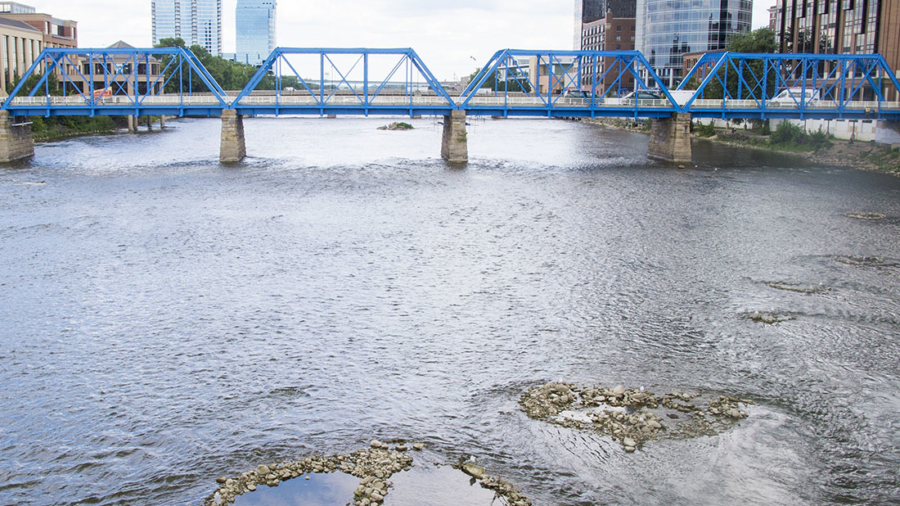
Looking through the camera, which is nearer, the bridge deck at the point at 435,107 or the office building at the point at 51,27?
the bridge deck at the point at 435,107

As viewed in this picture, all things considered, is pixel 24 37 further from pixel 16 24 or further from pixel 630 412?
pixel 630 412

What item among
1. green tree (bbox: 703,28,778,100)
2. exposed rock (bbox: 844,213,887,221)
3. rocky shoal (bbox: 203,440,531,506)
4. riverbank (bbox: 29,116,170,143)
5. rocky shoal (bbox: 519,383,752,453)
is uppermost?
green tree (bbox: 703,28,778,100)

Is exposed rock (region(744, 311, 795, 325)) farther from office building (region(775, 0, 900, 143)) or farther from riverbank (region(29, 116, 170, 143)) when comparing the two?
riverbank (region(29, 116, 170, 143))

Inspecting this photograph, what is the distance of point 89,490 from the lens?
19875 mm

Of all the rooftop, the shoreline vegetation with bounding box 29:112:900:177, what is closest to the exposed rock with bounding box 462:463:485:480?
the shoreline vegetation with bounding box 29:112:900:177

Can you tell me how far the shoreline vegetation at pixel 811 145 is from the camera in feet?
280

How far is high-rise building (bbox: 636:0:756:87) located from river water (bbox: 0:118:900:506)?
13381 cm

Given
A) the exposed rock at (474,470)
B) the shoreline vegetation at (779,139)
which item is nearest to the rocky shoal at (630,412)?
the exposed rock at (474,470)

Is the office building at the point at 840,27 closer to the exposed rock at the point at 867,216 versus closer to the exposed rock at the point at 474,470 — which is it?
the exposed rock at the point at 867,216

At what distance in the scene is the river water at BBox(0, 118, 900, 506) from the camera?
69.4ft

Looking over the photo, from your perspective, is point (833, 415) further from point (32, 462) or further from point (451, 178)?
point (451, 178)

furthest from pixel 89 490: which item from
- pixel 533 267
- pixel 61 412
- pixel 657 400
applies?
pixel 533 267

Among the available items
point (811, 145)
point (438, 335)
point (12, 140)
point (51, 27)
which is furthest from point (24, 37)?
point (438, 335)

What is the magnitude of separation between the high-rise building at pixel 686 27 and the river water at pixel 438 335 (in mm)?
133808
